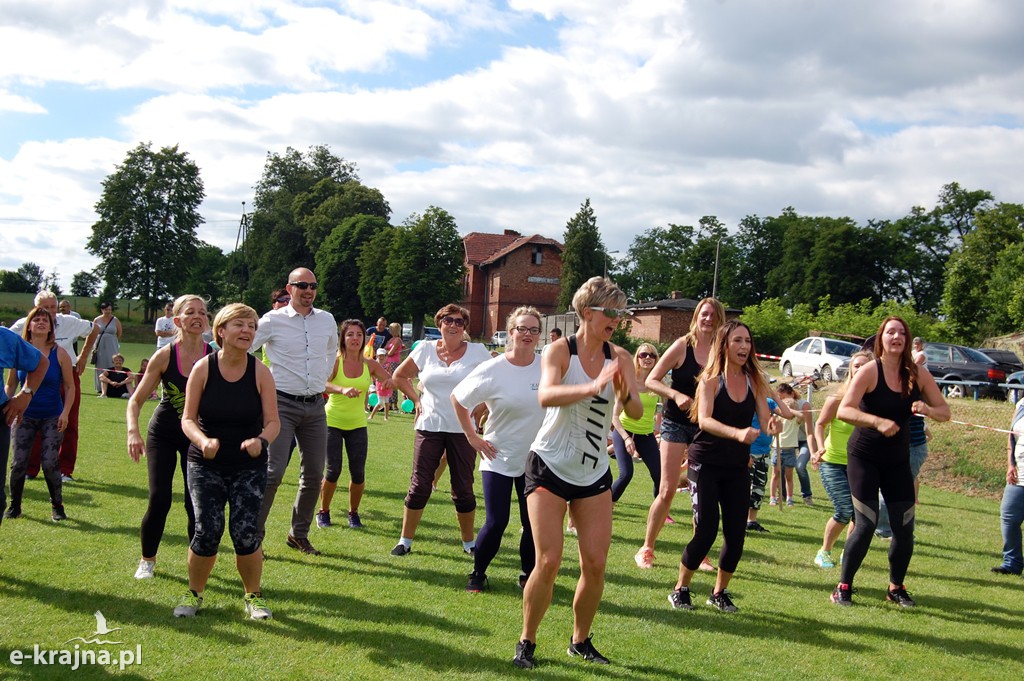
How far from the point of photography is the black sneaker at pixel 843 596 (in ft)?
21.5

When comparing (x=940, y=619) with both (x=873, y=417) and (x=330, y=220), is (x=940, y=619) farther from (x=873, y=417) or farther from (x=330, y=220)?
(x=330, y=220)

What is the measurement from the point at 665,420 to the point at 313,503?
294cm

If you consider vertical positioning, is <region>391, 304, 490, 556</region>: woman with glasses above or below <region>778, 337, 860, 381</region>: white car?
below

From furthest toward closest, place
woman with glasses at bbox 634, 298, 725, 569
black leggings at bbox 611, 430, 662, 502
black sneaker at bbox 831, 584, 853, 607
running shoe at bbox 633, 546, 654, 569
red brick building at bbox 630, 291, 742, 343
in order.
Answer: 1. red brick building at bbox 630, 291, 742, 343
2. black leggings at bbox 611, 430, 662, 502
3. running shoe at bbox 633, 546, 654, 569
4. woman with glasses at bbox 634, 298, 725, 569
5. black sneaker at bbox 831, 584, 853, 607

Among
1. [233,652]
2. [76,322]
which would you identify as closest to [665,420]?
[233,652]

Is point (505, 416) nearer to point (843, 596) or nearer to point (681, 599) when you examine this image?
point (681, 599)

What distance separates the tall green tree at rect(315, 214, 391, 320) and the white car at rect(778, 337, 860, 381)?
44.1 m

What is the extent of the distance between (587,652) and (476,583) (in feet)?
5.30

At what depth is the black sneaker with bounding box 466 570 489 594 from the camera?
6324 millimetres

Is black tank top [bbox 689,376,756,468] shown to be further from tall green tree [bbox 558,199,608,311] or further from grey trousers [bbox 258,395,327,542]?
tall green tree [bbox 558,199,608,311]

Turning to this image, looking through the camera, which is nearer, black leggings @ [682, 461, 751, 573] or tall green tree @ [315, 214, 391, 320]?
black leggings @ [682, 461, 751, 573]

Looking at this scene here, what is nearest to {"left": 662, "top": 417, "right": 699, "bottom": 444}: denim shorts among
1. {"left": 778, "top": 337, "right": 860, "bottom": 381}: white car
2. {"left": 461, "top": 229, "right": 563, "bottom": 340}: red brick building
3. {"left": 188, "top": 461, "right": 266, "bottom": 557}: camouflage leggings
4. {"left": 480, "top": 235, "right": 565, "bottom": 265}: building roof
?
{"left": 188, "top": 461, "right": 266, "bottom": 557}: camouflage leggings

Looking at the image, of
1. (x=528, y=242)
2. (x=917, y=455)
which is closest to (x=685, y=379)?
(x=917, y=455)

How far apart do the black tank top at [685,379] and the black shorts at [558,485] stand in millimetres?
2363
